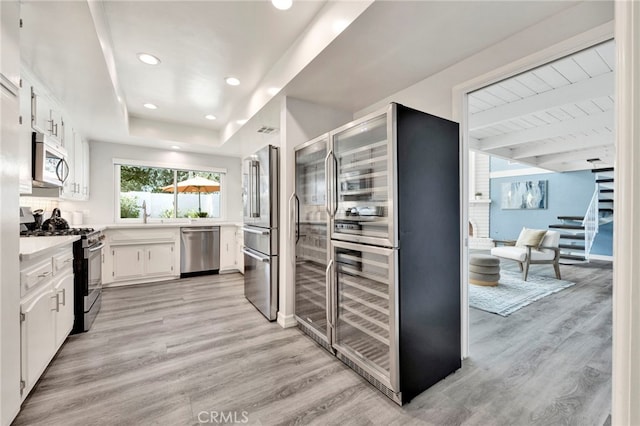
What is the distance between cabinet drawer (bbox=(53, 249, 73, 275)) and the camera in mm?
2121

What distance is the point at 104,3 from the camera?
198 centimetres

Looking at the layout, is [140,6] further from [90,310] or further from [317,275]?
[90,310]

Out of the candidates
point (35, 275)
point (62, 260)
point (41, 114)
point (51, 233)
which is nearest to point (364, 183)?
point (35, 275)

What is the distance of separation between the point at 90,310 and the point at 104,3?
2713 mm

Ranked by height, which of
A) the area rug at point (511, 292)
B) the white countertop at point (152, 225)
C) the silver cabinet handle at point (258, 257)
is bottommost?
the area rug at point (511, 292)

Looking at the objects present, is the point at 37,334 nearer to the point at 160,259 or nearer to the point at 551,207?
the point at 160,259

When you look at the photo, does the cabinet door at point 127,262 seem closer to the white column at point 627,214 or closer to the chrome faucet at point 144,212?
the chrome faucet at point 144,212

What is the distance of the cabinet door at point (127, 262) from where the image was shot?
165 inches

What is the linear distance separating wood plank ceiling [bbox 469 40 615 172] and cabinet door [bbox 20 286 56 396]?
11.3 feet

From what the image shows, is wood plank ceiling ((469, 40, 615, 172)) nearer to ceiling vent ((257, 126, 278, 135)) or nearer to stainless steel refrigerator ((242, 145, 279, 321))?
stainless steel refrigerator ((242, 145, 279, 321))

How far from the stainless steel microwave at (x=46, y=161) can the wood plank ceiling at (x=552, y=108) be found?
3.74 metres

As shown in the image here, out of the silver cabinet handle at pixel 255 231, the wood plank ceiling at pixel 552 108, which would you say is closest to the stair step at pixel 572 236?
the wood plank ceiling at pixel 552 108

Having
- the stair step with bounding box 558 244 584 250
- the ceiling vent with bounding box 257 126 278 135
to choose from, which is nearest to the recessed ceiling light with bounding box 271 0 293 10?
the ceiling vent with bounding box 257 126 278 135

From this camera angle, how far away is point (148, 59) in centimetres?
271
